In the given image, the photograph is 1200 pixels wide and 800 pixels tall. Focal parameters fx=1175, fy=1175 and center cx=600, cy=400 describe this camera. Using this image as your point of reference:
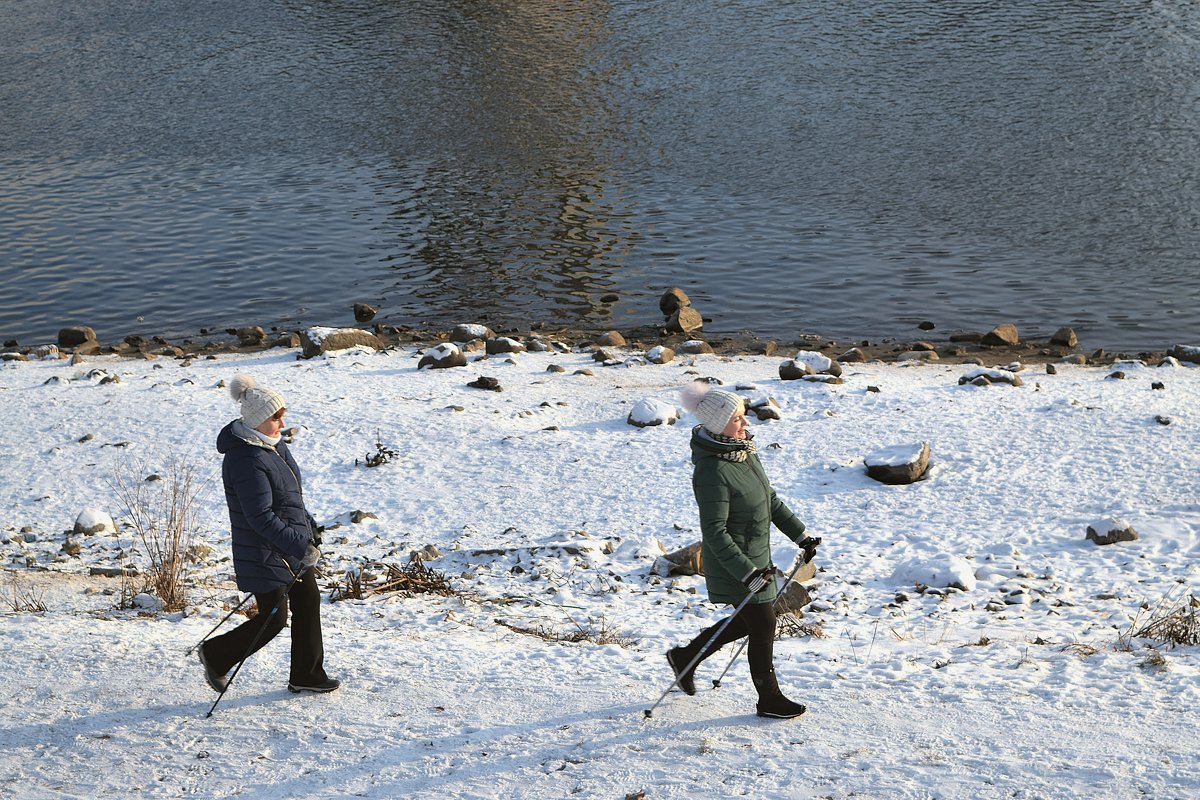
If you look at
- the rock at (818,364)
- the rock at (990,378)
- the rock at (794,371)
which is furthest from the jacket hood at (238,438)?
the rock at (990,378)

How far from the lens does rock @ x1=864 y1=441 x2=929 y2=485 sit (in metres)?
11.1

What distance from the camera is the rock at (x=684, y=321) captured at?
63.2ft

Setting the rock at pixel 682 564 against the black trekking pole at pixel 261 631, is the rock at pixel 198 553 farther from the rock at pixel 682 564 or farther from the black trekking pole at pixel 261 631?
the rock at pixel 682 564

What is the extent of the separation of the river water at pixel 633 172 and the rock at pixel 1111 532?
31.2 feet

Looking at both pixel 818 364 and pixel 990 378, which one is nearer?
pixel 990 378

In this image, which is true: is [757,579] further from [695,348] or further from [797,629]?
[695,348]

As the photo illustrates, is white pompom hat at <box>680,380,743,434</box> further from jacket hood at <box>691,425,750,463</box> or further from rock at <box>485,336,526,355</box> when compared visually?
rock at <box>485,336,526,355</box>

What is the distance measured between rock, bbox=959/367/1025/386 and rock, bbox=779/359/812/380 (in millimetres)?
1853

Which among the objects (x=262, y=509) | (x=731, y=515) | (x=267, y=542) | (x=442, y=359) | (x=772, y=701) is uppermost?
(x=262, y=509)

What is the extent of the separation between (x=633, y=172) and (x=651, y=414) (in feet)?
56.3

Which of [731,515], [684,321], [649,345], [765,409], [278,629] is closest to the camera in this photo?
[731,515]

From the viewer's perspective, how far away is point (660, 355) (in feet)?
52.9

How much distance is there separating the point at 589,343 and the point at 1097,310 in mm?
8575

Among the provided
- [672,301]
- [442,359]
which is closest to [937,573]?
[442,359]
